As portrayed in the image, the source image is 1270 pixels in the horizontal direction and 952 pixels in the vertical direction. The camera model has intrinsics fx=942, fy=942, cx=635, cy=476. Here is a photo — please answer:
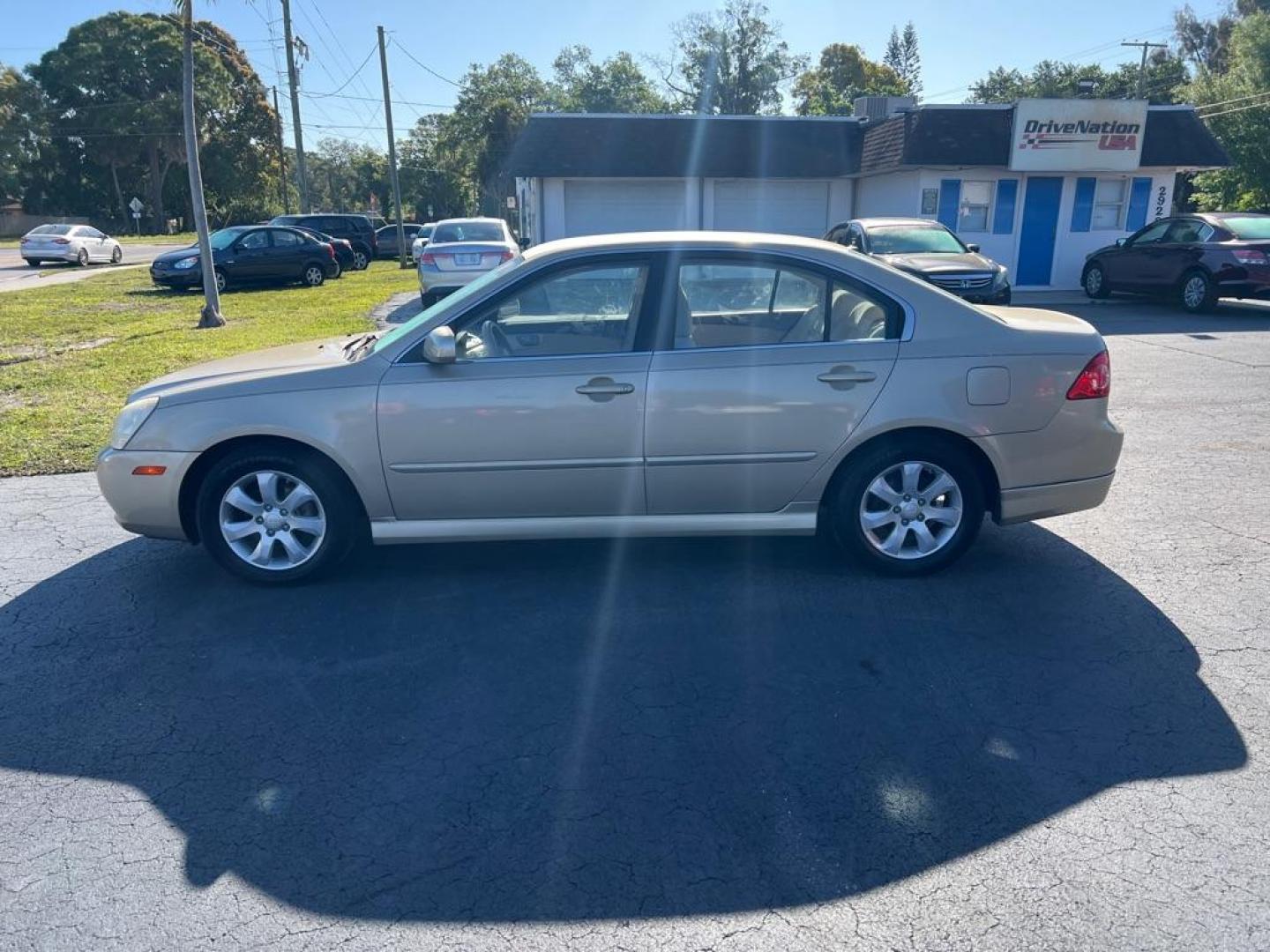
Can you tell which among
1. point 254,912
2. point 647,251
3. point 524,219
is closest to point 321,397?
point 647,251

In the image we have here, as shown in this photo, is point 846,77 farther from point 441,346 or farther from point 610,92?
point 441,346

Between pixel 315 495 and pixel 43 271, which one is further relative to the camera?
pixel 43 271

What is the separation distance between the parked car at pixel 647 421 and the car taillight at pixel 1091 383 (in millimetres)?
11

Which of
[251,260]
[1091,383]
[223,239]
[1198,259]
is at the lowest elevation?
[251,260]

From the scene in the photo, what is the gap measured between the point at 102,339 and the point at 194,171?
3374 mm

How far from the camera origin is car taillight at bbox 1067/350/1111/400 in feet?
14.9

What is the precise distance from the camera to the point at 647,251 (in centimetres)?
454

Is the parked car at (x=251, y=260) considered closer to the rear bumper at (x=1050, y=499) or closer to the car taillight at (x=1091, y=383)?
the rear bumper at (x=1050, y=499)

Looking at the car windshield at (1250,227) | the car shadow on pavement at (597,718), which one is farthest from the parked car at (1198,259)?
the car shadow on pavement at (597,718)

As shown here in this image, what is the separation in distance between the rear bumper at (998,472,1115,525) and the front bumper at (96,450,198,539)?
12.9ft

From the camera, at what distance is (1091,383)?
15.0ft

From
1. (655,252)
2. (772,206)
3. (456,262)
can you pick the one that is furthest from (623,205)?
(655,252)

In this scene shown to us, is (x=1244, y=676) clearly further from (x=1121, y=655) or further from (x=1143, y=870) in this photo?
(x=1143, y=870)

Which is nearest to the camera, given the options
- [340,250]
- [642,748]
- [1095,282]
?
[642,748]
